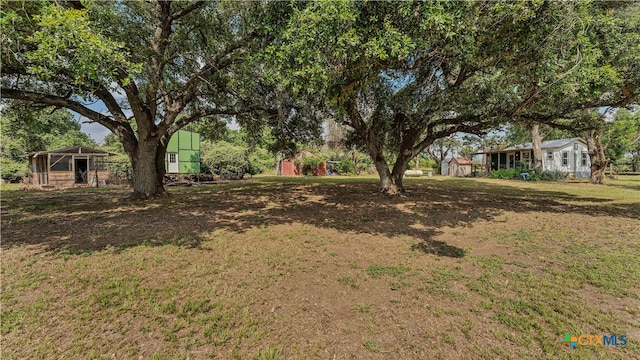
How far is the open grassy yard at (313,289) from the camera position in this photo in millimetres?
2412

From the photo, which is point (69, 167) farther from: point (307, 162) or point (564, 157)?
point (564, 157)

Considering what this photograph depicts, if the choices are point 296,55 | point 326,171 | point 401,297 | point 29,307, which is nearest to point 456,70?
point 296,55

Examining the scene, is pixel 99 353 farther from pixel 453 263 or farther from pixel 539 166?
pixel 539 166

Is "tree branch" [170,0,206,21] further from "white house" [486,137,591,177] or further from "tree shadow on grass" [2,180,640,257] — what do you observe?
"white house" [486,137,591,177]

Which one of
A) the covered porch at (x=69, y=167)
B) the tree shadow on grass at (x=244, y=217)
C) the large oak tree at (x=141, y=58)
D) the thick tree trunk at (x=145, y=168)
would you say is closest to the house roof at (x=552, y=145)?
the tree shadow on grass at (x=244, y=217)

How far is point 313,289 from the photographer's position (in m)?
3.39

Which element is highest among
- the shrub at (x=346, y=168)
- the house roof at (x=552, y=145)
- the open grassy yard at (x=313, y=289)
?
the house roof at (x=552, y=145)

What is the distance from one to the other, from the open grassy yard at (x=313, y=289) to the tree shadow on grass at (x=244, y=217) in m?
0.07

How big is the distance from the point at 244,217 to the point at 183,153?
20227 mm

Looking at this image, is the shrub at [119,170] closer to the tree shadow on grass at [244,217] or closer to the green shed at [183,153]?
the green shed at [183,153]

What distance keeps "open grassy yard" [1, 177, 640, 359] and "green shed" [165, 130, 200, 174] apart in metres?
18.2

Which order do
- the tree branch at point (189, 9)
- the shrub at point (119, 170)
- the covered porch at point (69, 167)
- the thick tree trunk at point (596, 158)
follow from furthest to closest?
the shrub at point (119, 170) < the covered porch at point (69, 167) < the thick tree trunk at point (596, 158) < the tree branch at point (189, 9)

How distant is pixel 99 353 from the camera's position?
88.9 inches

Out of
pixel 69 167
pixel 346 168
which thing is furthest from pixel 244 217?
pixel 346 168
